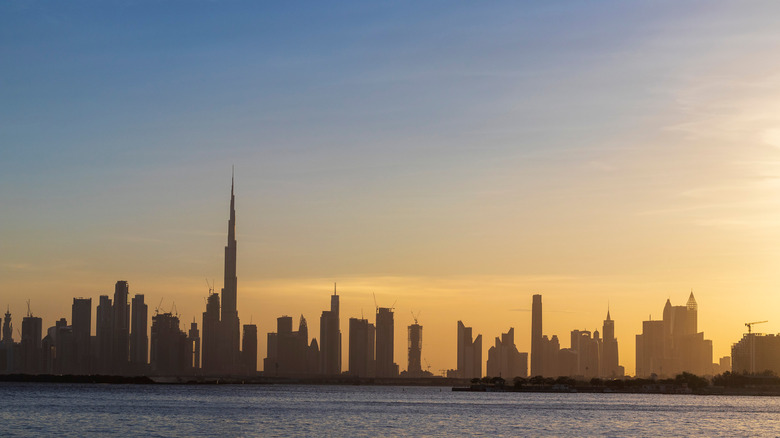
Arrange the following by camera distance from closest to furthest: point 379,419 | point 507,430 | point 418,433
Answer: point 418,433 < point 507,430 < point 379,419

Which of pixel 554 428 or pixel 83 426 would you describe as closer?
pixel 83 426

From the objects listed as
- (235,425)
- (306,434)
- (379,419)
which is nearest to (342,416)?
(379,419)

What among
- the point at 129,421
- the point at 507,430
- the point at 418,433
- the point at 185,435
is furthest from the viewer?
the point at 129,421

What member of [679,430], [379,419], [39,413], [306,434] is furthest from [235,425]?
[679,430]

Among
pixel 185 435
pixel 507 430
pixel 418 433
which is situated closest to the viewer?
pixel 185 435

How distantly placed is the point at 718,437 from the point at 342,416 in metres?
69.3

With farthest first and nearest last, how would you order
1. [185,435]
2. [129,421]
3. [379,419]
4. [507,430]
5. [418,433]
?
[379,419] → [129,421] → [507,430] → [418,433] → [185,435]

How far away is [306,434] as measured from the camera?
437 feet

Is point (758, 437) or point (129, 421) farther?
point (129, 421)

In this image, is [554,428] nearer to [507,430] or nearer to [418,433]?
[507,430]

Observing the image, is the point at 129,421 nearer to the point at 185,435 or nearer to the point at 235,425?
Answer: the point at 235,425

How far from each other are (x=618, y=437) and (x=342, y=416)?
59510 millimetres

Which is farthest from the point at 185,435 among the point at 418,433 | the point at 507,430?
the point at 507,430

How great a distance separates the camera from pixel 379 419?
176m
